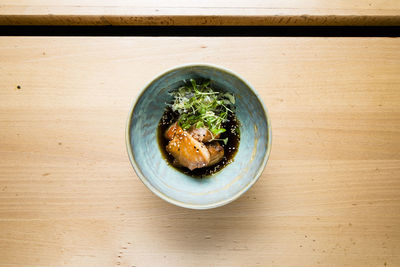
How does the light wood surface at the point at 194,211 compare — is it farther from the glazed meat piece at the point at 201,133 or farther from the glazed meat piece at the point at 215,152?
the glazed meat piece at the point at 201,133

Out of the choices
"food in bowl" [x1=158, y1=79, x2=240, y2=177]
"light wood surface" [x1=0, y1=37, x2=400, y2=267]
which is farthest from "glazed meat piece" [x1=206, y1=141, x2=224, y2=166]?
"light wood surface" [x1=0, y1=37, x2=400, y2=267]

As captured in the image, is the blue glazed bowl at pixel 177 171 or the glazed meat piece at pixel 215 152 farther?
the glazed meat piece at pixel 215 152

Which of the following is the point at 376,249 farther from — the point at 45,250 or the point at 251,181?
the point at 45,250

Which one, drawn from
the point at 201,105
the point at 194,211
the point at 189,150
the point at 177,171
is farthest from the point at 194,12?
the point at 194,211

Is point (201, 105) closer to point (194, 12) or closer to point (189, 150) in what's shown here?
point (189, 150)

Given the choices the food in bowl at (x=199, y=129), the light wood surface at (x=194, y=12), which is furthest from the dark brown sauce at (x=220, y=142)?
the light wood surface at (x=194, y=12)

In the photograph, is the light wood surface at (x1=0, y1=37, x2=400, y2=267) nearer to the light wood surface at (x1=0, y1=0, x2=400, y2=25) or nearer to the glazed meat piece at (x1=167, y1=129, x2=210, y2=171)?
the light wood surface at (x1=0, y1=0, x2=400, y2=25)
